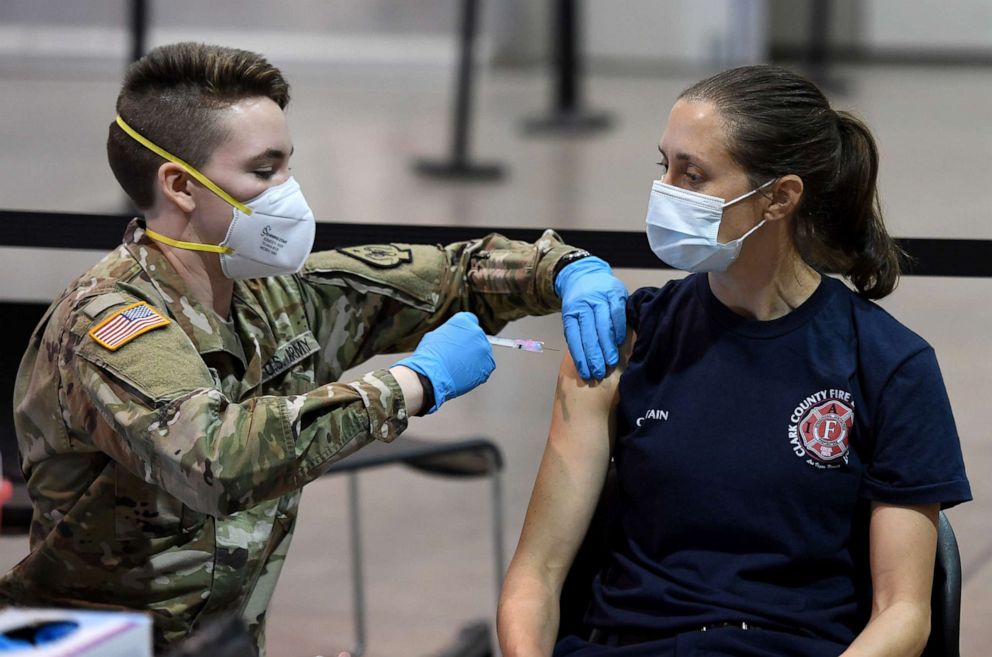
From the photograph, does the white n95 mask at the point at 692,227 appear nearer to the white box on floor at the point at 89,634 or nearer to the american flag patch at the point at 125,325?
the american flag patch at the point at 125,325

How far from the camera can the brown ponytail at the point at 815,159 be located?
1.91 meters

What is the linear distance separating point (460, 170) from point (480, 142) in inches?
37.4

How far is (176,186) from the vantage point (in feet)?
6.46

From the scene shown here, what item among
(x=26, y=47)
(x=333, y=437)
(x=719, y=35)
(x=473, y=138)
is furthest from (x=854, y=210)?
(x=26, y=47)

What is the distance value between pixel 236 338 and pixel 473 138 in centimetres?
692

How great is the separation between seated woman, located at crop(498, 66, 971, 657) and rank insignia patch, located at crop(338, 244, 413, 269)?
1.27ft

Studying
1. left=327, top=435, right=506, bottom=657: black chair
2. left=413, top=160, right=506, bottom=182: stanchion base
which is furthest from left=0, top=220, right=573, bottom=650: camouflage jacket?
left=413, top=160, right=506, bottom=182: stanchion base

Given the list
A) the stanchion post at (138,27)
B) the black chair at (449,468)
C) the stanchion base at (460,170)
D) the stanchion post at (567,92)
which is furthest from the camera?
the stanchion post at (567,92)

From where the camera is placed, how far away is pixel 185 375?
1.79 meters

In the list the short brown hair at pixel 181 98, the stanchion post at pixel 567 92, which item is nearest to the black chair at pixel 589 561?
the short brown hair at pixel 181 98

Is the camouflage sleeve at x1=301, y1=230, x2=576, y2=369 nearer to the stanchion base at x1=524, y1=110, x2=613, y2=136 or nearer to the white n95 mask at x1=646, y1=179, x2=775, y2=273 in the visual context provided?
the white n95 mask at x1=646, y1=179, x2=775, y2=273

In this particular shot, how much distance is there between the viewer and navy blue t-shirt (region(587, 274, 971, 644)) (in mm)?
1869

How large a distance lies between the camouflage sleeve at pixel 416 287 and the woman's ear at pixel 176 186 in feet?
0.96

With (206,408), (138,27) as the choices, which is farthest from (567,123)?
(206,408)
